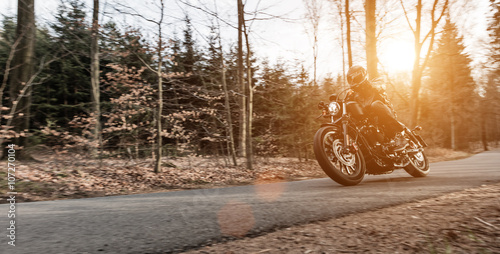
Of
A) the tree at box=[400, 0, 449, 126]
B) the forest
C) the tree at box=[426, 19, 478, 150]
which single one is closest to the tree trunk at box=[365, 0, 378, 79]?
the forest

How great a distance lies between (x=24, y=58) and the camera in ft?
35.5

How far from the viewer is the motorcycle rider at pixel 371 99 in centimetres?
604

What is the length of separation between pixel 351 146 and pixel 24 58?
34.1 ft

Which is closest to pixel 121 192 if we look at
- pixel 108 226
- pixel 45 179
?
pixel 45 179

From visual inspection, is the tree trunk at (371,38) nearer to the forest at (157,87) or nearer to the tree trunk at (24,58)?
the forest at (157,87)

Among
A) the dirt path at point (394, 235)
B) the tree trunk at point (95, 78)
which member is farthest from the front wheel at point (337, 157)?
the tree trunk at point (95, 78)

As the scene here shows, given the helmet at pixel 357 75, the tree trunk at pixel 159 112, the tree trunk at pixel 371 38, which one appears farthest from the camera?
the tree trunk at pixel 371 38

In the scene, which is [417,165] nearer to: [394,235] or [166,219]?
[394,235]

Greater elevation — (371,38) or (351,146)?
(371,38)

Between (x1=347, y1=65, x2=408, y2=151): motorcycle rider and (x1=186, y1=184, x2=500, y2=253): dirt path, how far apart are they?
10.0 feet

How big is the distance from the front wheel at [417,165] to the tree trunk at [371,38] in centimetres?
783

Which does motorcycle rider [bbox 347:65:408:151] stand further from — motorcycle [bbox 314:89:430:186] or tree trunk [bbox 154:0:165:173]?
tree trunk [bbox 154:0:165:173]

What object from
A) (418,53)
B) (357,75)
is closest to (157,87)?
(357,75)

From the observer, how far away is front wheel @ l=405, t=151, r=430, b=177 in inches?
264
